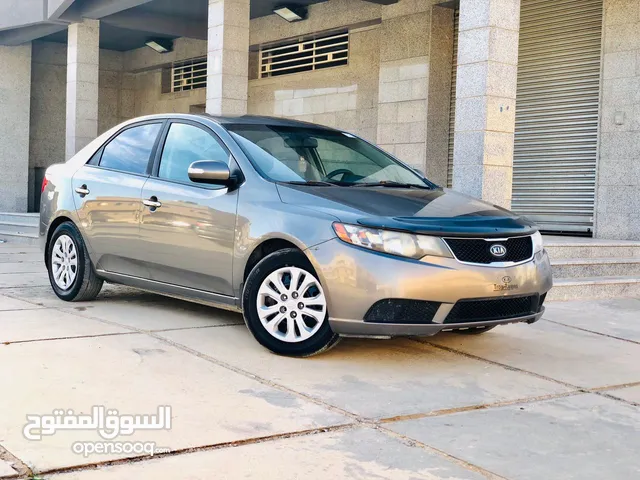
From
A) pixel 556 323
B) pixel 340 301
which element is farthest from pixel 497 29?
pixel 340 301

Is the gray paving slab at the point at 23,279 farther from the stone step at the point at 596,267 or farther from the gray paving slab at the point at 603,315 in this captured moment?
the stone step at the point at 596,267

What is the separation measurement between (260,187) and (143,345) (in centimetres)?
126

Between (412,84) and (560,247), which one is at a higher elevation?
(412,84)

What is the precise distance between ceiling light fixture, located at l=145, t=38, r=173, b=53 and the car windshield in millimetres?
16325

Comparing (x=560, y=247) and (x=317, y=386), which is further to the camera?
(x=560, y=247)

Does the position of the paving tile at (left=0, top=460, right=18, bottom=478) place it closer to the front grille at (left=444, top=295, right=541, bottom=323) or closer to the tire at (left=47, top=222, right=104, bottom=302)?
the front grille at (left=444, top=295, right=541, bottom=323)

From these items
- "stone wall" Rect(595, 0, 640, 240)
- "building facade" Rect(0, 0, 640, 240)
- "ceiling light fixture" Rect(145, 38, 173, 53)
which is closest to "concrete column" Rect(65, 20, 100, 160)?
"building facade" Rect(0, 0, 640, 240)

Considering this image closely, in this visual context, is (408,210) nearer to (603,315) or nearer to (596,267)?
(603,315)

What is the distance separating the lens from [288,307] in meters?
5.25

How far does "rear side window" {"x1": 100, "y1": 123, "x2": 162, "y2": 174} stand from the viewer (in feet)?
22.0

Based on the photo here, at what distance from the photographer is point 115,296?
25.3ft

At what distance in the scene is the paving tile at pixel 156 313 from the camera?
639cm

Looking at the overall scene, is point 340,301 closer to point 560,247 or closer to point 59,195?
point 59,195

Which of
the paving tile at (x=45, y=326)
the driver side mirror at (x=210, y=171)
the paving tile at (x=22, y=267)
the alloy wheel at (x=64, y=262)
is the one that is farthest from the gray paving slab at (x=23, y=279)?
the driver side mirror at (x=210, y=171)
